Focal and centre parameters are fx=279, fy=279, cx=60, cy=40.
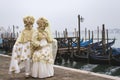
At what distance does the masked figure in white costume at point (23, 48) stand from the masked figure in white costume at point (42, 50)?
5.4 inches

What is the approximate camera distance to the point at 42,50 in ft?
19.8

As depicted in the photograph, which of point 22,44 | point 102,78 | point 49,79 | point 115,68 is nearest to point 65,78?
point 49,79

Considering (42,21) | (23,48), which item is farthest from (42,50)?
(42,21)

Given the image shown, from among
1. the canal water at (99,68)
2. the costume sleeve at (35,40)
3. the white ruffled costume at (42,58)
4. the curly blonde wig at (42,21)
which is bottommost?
the canal water at (99,68)

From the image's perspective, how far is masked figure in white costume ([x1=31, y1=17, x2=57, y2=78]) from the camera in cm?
598

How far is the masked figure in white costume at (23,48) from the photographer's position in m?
5.96

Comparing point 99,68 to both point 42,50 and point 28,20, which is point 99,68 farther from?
point 28,20

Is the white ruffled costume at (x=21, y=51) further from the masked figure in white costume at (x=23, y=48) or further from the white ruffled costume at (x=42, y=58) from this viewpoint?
the white ruffled costume at (x=42, y=58)

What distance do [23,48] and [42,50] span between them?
410 mm

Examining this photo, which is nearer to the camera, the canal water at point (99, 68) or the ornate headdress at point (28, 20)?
the ornate headdress at point (28, 20)

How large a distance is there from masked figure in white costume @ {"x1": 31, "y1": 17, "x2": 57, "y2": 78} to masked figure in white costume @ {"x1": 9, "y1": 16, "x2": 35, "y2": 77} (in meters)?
0.14

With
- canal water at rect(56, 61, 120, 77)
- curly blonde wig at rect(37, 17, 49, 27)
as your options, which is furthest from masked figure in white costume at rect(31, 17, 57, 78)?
canal water at rect(56, 61, 120, 77)

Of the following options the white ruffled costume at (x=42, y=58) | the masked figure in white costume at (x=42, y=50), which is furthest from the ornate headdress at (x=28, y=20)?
the white ruffled costume at (x=42, y=58)

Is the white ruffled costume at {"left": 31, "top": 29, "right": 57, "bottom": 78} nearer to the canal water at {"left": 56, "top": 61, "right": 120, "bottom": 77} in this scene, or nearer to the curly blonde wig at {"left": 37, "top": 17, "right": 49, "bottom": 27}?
the curly blonde wig at {"left": 37, "top": 17, "right": 49, "bottom": 27}
